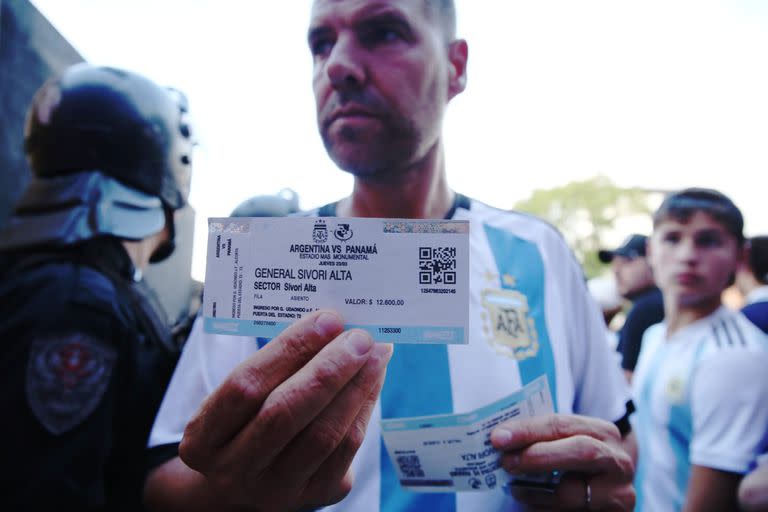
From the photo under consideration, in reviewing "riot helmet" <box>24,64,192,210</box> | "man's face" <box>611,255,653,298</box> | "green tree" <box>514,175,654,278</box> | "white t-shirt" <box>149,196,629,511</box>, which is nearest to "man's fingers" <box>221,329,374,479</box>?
"white t-shirt" <box>149,196,629,511</box>

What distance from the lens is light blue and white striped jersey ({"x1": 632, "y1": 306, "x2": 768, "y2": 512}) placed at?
1942mm

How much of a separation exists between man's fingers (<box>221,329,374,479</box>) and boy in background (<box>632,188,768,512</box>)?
2040 millimetres

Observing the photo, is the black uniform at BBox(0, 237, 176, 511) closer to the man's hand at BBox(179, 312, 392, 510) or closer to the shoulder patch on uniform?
the shoulder patch on uniform

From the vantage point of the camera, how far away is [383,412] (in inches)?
46.0

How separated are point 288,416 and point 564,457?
0.68 metres

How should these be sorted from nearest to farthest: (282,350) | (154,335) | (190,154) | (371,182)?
(282,350)
(371,182)
(154,335)
(190,154)

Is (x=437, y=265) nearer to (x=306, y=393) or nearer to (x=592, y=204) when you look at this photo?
(x=306, y=393)

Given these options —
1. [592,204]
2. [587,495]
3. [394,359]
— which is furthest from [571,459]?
[592,204]

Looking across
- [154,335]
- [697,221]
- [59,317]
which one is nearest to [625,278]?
[697,221]

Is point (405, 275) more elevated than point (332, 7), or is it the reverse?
point (332, 7)

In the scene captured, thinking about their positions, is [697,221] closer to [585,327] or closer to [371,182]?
[585,327]

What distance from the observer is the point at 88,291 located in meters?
1.58

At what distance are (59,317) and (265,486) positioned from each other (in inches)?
44.0

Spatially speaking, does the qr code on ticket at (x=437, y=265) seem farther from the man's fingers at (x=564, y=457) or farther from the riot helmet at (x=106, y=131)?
the riot helmet at (x=106, y=131)
